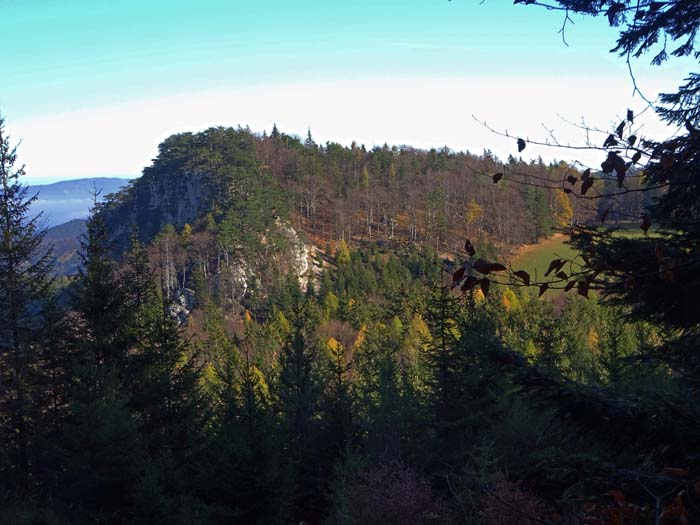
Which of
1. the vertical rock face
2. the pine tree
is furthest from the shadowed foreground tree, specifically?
the vertical rock face

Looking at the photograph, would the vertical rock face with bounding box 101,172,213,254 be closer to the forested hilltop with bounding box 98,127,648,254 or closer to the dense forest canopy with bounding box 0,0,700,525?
the forested hilltop with bounding box 98,127,648,254

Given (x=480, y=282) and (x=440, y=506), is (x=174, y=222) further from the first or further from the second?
(x=480, y=282)

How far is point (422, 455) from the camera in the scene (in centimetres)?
1606

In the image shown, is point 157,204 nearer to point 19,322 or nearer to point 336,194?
point 336,194

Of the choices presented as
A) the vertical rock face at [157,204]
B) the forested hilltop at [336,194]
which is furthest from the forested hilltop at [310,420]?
→ the vertical rock face at [157,204]

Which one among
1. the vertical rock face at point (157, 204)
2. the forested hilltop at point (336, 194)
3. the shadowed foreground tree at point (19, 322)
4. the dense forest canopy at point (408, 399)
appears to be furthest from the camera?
the vertical rock face at point (157, 204)

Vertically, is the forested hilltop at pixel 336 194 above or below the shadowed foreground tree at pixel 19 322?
above

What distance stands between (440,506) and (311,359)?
37.1 ft

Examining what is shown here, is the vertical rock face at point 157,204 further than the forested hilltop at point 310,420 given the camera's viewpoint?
Yes

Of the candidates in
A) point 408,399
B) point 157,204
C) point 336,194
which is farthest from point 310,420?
point 157,204

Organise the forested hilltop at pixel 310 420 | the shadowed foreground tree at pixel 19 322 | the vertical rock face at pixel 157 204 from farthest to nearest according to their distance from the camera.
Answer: the vertical rock face at pixel 157 204 < the shadowed foreground tree at pixel 19 322 < the forested hilltop at pixel 310 420

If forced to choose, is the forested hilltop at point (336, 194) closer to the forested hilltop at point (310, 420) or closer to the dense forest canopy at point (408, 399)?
the dense forest canopy at point (408, 399)

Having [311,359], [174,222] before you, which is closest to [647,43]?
[311,359]

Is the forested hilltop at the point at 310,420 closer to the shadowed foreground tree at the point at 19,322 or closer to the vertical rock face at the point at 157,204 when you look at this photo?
the shadowed foreground tree at the point at 19,322
